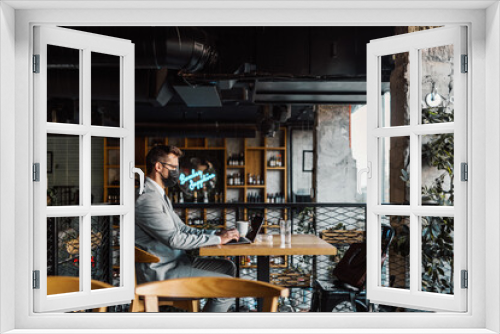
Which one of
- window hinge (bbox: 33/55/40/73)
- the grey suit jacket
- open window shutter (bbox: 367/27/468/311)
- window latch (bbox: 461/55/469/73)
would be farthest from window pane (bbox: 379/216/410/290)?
window hinge (bbox: 33/55/40/73)

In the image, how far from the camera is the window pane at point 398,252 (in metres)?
3.33

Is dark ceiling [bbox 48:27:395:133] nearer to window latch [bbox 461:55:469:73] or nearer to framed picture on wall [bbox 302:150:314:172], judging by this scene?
window latch [bbox 461:55:469:73]

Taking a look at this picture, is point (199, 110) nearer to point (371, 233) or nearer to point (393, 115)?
point (393, 115)

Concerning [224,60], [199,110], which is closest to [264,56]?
[224,60]

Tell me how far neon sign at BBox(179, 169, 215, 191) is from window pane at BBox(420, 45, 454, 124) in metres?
6.11

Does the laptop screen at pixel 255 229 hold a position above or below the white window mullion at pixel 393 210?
below

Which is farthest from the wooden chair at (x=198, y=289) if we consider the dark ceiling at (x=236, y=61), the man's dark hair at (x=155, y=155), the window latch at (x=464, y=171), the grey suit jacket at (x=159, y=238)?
the man's dark hair at (x=155, y=155)

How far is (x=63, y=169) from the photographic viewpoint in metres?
2.77

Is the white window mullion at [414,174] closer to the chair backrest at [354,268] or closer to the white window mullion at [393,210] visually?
the white window mullion at [393,210]

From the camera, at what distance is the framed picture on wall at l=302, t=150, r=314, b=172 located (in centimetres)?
896

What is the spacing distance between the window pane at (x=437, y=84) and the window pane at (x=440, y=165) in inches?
14.9

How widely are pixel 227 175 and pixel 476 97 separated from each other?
7458mm

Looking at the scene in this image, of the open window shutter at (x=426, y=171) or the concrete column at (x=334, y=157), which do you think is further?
the concrete column at (x=334, y=157)

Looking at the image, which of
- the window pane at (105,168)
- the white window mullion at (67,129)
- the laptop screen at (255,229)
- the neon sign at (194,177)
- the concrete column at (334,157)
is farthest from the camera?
the neon sign at (194,177)
